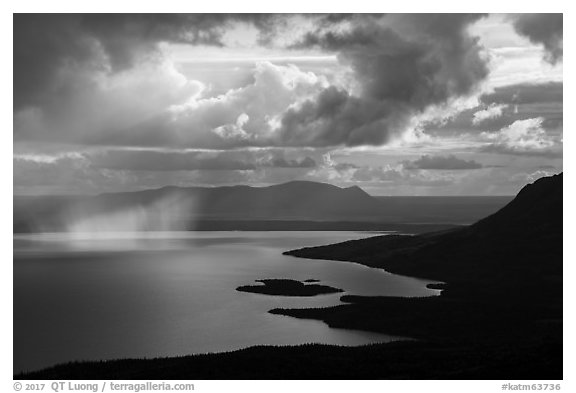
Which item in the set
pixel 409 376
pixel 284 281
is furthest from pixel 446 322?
pixel 284 281

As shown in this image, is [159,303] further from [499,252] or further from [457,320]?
[499,252]

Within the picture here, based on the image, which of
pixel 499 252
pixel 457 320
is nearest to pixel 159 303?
pixel 457 320

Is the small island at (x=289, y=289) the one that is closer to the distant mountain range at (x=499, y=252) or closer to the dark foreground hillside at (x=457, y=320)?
the dark foreground hillside at (x=457, y=320)

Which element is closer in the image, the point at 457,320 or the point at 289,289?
the point at 457,320

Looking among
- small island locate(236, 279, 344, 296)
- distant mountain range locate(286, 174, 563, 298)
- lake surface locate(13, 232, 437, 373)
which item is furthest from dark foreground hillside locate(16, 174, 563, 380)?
small island locate(236, 279, 344, 296)

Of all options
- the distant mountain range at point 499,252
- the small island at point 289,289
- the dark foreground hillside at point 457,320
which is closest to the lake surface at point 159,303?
the small island at point 289,289

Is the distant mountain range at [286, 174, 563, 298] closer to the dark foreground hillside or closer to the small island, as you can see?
the dark foreground hillside
